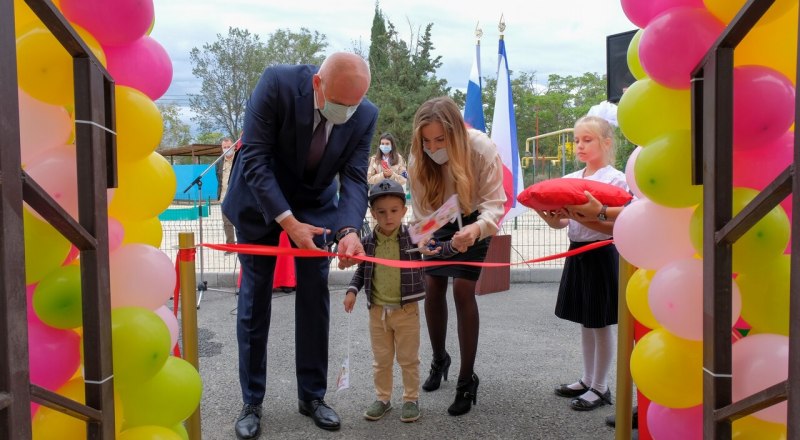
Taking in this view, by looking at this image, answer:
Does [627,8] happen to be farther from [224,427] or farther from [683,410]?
[224,427]

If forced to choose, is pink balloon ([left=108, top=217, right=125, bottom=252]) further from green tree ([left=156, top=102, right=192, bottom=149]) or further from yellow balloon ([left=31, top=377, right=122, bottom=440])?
green tree ([left=156, top=102, right=192, bottom=149])

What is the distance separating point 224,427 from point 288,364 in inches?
47.0

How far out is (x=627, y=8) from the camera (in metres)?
2.21

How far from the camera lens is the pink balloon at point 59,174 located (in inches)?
71.5

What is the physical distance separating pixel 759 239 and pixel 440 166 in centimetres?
212

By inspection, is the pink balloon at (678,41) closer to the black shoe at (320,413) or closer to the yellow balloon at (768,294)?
the yellow balloon at (768,294)

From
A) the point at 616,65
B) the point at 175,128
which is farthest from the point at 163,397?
the point at 175,128

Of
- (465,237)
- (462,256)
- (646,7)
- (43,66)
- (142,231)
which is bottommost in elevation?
(462,256)

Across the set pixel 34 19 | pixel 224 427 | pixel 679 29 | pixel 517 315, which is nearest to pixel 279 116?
pixel 34 19

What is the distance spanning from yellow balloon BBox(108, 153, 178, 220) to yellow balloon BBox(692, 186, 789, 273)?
5.99 ft

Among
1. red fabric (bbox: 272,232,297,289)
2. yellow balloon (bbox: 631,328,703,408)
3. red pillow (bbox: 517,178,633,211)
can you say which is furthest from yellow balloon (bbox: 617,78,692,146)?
red fabric (bbox: 272,232,297,289)

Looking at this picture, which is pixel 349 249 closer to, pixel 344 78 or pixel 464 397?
pixel 344 78

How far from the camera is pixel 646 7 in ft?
6.94

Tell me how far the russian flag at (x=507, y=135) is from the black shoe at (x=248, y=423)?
13.9 feet
